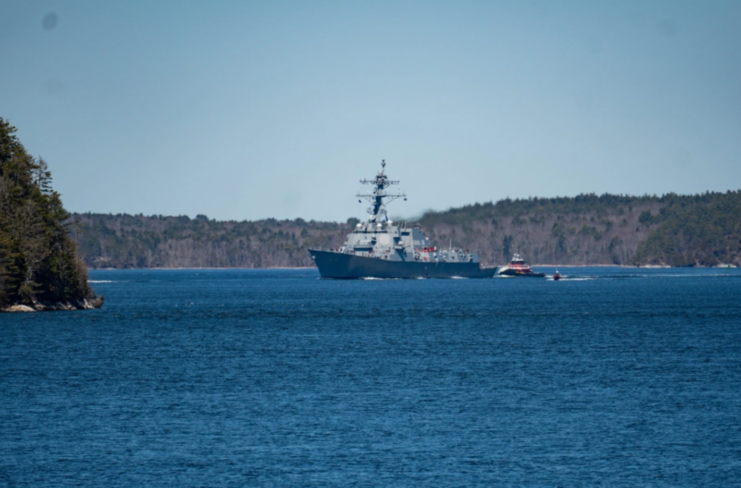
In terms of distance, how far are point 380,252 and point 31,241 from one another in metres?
88.9

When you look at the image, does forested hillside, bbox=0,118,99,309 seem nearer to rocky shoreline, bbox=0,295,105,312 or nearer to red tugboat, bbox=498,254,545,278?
rocky shoreline, bbox=0,295,105,312

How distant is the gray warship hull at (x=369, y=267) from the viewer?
154250mm

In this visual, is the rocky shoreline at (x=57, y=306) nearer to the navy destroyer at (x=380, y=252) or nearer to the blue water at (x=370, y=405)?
the blue water at (x=370, y=405)

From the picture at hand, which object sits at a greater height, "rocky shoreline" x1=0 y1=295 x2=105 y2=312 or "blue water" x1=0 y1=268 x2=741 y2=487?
"rocky shoreline" x1=0 y1=295 x2=105 y2=312

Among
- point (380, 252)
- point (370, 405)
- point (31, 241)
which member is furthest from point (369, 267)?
point (370, 405)

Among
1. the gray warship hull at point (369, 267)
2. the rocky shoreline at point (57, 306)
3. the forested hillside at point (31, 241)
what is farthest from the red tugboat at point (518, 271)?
the forested hillside at point (31, 241)

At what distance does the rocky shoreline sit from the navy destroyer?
6955 centimetres

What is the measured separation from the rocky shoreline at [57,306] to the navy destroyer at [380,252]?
2738 inches

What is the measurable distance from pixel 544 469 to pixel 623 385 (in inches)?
561

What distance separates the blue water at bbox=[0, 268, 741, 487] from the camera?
2478cm

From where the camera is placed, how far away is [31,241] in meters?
69.2

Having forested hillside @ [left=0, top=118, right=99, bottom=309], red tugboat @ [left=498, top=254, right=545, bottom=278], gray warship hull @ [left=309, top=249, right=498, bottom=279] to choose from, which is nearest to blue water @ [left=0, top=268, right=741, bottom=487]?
forested hillside @ [left=0, top=118, right=99, bottom=309]

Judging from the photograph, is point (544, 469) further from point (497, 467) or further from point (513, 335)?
point (513, 335)

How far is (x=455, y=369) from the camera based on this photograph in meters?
43.3
